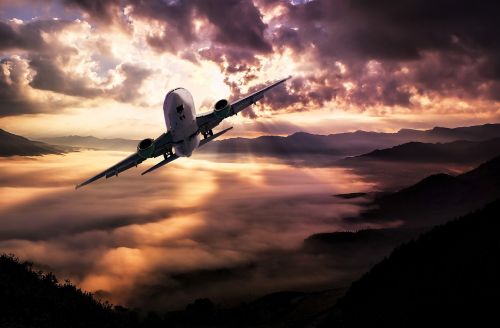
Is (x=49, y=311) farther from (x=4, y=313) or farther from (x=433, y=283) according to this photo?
(x=433, y=283)

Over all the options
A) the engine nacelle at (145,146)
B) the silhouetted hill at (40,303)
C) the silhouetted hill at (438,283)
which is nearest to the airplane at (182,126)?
the engine nacelle at (145,146)

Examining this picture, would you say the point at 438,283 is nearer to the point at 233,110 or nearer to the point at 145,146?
the point at 233,110

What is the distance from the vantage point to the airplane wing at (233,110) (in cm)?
4688

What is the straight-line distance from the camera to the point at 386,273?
274ft

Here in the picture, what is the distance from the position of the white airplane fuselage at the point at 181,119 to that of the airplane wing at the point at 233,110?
1278 millimetres


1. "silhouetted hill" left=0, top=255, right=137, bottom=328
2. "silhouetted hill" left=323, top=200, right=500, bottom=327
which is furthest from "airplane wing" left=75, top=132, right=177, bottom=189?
"silhouetted hill" left=323, top=200, right=500, bottom=327

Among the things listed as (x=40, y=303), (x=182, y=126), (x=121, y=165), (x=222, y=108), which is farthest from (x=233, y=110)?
(x=40, y=303)

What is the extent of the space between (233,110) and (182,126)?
723 cm

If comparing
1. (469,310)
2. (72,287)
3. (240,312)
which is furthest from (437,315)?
(240,312)

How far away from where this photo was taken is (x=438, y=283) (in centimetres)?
6322

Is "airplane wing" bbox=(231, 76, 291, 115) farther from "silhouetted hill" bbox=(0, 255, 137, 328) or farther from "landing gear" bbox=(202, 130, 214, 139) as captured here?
"silhouetted hill" bbox=(0, 255, 137, 328)

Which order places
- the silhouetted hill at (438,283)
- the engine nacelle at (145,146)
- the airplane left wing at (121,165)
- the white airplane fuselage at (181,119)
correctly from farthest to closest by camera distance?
1. the silhouetted hill at (438,283)
2. the airplane left wing at (121,165)
3. the engine nacelle at (145,146)
4. the white airplane fuselage at (181,119)

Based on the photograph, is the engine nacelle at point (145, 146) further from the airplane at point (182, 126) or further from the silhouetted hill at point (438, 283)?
the silhouetted hill at point (438, 283)

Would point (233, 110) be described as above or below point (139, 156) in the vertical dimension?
above
